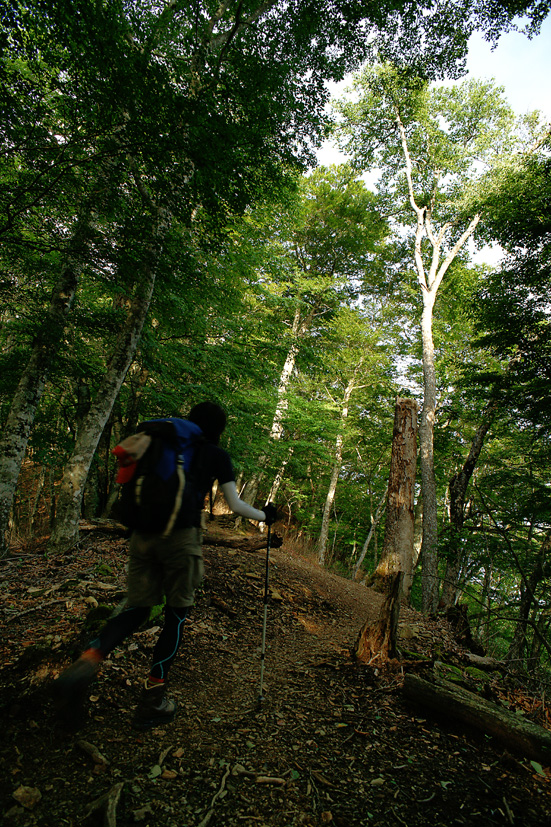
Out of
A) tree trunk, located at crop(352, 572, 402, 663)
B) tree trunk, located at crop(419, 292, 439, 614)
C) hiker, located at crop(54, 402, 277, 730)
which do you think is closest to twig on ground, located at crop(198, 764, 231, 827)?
hiker, located at crop(54, 402, 277, 730)

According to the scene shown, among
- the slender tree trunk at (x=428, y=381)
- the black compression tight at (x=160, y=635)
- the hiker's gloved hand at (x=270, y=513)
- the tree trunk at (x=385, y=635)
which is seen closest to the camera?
the black compression tight at (x=160, y=635)

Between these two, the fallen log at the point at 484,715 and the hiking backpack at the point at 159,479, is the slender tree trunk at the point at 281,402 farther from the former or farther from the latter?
the hiking backpack at the point at 159,479

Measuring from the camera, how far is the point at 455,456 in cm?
1466

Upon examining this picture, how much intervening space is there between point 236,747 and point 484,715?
191 centimetres

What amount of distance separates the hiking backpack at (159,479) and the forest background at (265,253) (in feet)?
11.1

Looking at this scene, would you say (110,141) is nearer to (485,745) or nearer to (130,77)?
(130,77)

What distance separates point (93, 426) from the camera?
21.7 ft

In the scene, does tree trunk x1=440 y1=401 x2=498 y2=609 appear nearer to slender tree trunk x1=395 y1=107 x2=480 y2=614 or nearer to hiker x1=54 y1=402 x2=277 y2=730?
slender tree trunk x1=395 y1=107 x2=480 y2=614

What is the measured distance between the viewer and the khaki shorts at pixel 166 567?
236cm

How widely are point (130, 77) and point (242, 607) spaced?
7.15m

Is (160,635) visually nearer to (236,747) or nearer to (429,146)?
(236,747)

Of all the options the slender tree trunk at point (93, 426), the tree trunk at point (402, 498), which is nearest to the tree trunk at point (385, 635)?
A: the tree trunk at point (402, 498)

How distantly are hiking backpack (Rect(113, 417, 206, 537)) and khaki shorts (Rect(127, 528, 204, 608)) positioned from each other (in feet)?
0.35

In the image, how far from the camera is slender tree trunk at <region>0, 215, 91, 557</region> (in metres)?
5.74
